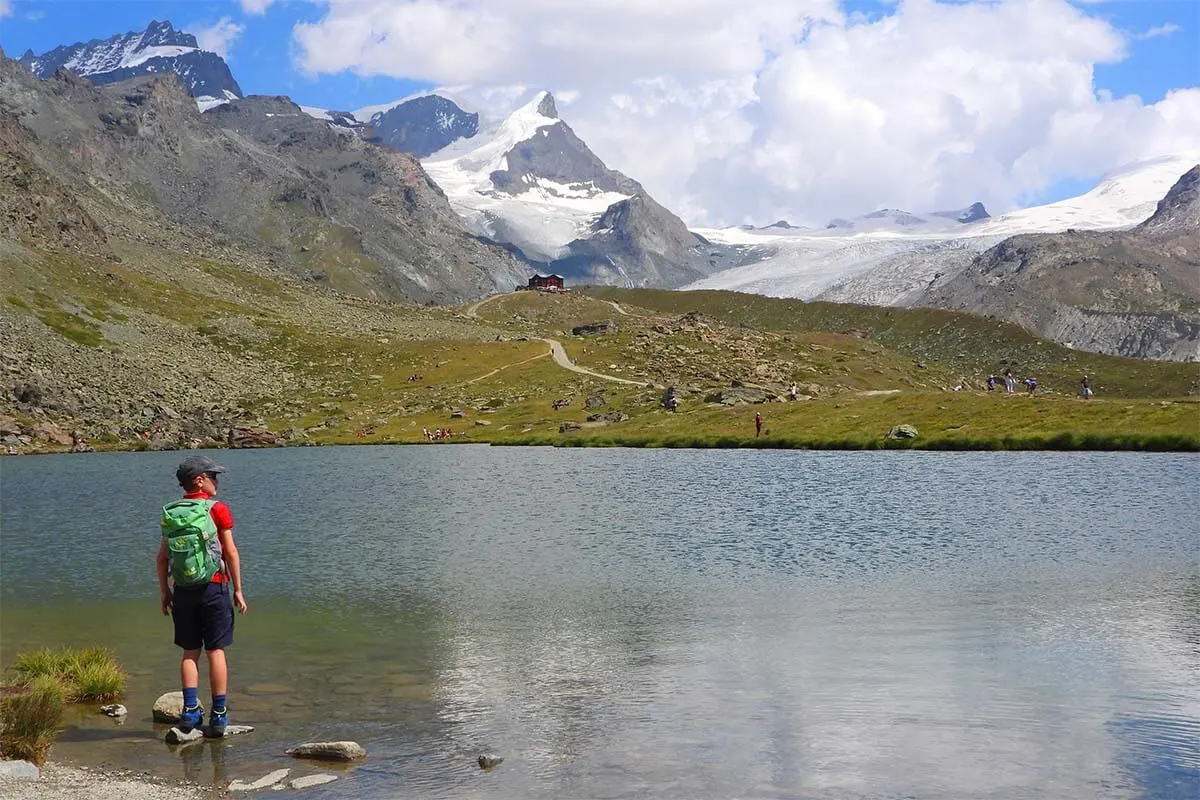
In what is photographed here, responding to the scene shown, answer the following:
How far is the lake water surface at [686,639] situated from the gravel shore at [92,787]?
61cm

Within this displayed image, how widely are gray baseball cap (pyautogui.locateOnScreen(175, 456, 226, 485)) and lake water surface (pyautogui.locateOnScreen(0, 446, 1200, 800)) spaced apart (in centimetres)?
419

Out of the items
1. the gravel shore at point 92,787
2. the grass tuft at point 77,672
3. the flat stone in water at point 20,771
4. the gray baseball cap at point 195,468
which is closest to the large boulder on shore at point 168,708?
the grass tuft at point 77,672

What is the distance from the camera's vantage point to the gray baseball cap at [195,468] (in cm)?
1770

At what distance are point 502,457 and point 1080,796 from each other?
8029 centimetres

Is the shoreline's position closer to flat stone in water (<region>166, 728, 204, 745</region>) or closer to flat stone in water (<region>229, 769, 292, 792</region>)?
flat stone in water (<region>166, 728, 204, 745</region>)

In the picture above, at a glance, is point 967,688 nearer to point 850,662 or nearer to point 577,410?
point 850,662

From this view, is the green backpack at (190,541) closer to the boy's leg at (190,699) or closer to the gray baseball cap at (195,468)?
the gray baseball cap at (195,468)

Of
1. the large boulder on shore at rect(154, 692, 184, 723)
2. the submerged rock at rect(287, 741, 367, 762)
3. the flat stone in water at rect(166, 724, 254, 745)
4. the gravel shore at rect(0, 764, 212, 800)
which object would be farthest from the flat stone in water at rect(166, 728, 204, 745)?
the submerged rock at rect(287, 741, 367, 762)

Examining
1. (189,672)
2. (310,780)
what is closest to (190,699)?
(189,672)

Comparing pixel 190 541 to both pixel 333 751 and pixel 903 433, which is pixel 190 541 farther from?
pixel 903 433

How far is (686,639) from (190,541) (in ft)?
38.1

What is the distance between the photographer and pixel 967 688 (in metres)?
19.6

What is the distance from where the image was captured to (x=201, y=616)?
17.8 metres

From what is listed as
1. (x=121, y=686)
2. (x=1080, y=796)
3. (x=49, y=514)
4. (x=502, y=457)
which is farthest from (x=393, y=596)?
(x=502, y=457)
